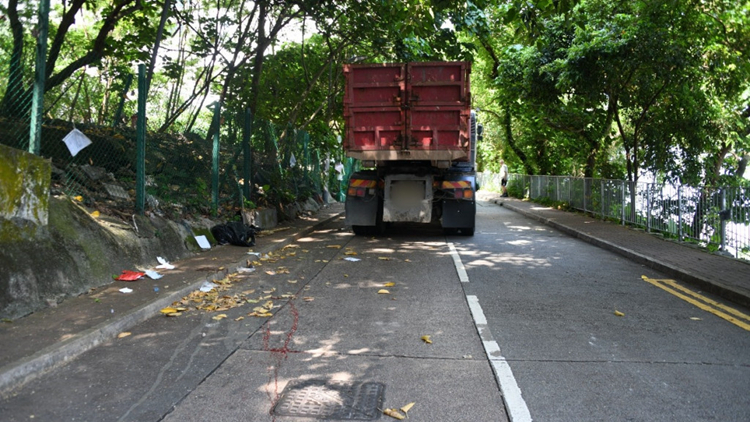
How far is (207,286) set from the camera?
703 centimetres

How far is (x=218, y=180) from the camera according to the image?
11.4 metres

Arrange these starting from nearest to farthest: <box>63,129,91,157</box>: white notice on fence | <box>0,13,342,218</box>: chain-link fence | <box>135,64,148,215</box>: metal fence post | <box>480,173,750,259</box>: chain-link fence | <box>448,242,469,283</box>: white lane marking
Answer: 1. <box>0,13,342,218</box>: chain-link fence
2. <box>63,129,91,157</box>: white notice on fence
3. <box>448,242,469,283</box>: white lane marking
4. <box>135,64,148,215</box>: metal fence post
5. <box>480,173,750,259</box>: chain-link fence

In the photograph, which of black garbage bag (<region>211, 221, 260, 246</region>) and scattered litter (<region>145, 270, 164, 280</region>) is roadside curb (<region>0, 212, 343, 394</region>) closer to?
scattered litter (<region>145, 270, 164, 280</region>)

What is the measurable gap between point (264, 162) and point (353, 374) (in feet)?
35.7

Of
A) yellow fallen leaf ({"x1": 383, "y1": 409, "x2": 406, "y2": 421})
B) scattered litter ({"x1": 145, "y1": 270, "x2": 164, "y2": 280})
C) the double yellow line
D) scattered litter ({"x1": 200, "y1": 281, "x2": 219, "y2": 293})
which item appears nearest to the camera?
yellow fallen leaf ({"x1": 383, "y1": 409, "x2": 406, "y2": 421})

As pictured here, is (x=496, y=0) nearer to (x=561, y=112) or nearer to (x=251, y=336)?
(x=251, y=336)

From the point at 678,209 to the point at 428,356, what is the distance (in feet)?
29.7

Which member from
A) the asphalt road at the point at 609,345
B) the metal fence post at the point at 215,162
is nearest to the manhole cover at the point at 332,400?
the asphalt road at the point at 609,345

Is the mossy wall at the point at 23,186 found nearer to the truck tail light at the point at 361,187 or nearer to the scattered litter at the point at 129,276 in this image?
the scattered litter at the point at 129,276

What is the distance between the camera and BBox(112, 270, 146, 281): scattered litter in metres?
6.84

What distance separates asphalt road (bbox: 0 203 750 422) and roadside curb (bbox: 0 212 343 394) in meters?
0.09

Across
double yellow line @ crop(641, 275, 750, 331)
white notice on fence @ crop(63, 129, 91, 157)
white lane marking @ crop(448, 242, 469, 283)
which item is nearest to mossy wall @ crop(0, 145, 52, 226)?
white notice on fence @ crop(63, 129, 91, 157)

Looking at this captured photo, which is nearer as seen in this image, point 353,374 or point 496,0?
point 353,374

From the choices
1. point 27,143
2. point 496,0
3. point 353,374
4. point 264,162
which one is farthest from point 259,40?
point 353,374
